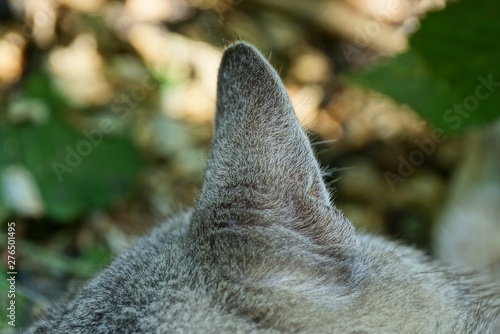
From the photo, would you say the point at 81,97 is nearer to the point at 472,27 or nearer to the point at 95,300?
the point at 472,27

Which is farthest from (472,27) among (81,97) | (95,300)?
(81,97)

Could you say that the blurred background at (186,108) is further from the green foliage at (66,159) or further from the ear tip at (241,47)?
the ear tip at (241,47)

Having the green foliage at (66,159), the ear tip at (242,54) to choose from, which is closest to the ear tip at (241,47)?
the ear tip at (242,54)

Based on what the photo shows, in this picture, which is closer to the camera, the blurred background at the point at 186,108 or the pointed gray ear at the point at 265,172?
the pointed gray ear at the point at 265,172

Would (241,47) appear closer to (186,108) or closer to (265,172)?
(265,172)

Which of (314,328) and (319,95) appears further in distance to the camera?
(319,95)

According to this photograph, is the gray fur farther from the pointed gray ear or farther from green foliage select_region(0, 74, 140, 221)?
green foliage select_region(0, 74, 140, 221)

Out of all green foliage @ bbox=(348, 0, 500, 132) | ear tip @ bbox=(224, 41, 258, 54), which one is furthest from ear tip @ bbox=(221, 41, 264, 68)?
green foliage @ bbox=(348, 0, 500, 132)
